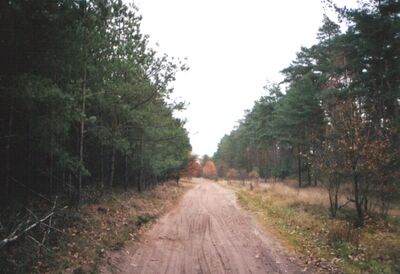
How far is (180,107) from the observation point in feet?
57.7

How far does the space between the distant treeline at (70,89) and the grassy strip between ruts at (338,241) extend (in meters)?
7.06

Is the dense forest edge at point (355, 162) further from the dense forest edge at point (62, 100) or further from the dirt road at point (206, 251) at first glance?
the dense forest edge at point (62, 100)

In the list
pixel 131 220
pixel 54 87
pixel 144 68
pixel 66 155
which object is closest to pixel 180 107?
pixel 144 68

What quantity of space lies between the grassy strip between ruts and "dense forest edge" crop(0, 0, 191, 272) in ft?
22.6

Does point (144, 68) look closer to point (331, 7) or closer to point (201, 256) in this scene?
point (201, 256)

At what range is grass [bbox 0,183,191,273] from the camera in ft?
22.1

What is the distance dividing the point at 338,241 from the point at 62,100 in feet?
30.1

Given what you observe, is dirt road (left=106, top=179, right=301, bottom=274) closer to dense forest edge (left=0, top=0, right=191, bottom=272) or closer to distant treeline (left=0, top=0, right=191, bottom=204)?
dense forest edge (left=0, top=0, right=191, bottom=272)

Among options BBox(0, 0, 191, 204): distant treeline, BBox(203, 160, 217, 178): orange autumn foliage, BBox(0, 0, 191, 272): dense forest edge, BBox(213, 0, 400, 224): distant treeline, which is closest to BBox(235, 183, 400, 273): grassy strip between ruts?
BBox(213, 0, 400, 224): distant treeline

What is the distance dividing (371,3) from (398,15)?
5.34 ft

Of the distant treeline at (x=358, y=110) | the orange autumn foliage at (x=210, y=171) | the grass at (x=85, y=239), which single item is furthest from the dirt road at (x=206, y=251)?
the orange autumn foliage at (x=210, y=171)

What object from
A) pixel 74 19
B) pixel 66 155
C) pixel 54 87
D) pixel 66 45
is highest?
pixel 74 19

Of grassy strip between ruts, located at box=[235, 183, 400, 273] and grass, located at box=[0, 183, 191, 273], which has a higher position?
grass, located at box=[0, 183, 191, 273]

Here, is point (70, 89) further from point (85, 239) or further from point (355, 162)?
point (355, 162)
